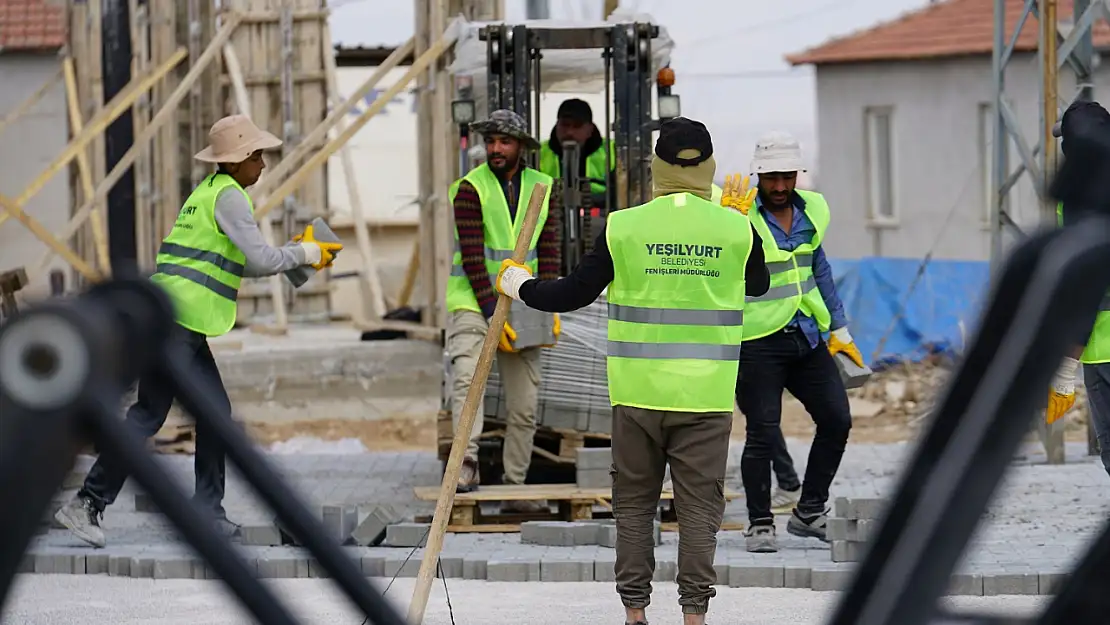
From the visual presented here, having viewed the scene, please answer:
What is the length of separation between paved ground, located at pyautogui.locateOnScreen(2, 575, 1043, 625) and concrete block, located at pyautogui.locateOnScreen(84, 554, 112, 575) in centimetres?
24

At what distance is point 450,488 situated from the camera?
6625mm

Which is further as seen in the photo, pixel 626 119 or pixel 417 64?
pixel 417 64

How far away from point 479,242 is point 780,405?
1713 millimetres

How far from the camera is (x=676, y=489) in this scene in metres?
6.80

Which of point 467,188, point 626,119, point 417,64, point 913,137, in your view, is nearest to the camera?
point 467,188

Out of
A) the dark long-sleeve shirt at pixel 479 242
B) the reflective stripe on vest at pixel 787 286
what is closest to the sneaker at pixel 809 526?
the reflective stripe on vest at pixel 787 286

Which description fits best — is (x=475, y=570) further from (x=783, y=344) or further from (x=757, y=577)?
(x=783, y=344)

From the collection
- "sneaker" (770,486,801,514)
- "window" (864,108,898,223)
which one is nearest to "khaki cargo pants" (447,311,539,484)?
"sneaker" (770,486,801,514)

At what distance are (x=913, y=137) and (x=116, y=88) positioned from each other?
46.7ft

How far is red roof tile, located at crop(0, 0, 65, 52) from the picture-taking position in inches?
1156

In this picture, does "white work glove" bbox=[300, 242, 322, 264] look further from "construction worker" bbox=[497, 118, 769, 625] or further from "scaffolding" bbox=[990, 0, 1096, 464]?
"scaffolding" bbox=[990, 0, 1096, 464]

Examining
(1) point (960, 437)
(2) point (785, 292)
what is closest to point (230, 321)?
(2) point (785, 292)

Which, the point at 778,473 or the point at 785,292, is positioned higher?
the point at 785,292

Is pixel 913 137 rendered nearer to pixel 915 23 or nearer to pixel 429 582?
pixel 915 23
